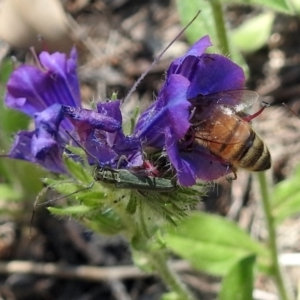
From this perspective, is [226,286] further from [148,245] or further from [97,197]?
[97,197]

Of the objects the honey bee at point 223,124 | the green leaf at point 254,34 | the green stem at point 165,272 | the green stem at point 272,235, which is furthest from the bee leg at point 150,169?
the green leaf at point 254,34

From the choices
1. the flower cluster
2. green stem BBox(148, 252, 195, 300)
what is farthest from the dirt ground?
the flower cluster

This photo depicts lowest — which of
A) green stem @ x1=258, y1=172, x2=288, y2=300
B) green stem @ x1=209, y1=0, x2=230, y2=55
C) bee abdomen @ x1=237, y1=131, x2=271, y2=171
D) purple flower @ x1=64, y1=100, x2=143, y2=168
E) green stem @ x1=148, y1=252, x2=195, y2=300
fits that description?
green stem @ x1=258, y1=172, x2=288, y2=300

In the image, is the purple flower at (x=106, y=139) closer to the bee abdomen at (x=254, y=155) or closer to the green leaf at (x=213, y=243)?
the bee abdomen at (x=254, y=155)

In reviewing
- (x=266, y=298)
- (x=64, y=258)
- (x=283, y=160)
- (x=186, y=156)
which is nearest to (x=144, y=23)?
(x=283, y=160)

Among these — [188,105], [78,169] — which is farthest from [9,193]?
[188,105]

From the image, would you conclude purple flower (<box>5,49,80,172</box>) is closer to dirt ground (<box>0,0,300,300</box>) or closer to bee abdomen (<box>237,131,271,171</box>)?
bee abdomen (<box>237,131,271,171</box>)
